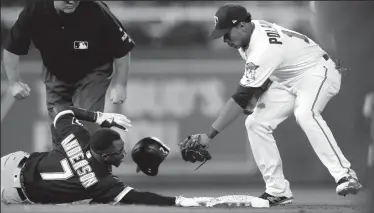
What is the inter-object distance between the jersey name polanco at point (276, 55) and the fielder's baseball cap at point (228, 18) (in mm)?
147

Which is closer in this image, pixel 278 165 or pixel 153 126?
pixel 278 165

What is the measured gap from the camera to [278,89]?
201 inches

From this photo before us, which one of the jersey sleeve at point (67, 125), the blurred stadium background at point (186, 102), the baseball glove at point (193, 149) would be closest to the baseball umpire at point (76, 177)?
the jersey sleeve at point (67, 125)

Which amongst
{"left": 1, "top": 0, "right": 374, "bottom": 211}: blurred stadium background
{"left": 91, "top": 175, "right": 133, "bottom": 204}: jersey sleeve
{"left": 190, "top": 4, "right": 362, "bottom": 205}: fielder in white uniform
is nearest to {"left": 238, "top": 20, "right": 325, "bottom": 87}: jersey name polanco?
{"left": 190, "top": 4, "right": 362, "bottom": 205}: fielder in white uniform

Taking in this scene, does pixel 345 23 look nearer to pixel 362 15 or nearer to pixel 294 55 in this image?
pixel 362 15

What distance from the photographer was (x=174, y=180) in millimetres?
7094

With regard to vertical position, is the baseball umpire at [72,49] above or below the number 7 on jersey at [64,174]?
above

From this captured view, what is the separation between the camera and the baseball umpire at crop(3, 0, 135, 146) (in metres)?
5.32

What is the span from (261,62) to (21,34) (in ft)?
5.48

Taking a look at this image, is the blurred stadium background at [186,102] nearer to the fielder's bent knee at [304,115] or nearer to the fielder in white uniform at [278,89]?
the fielder in white uniform at [278,89]

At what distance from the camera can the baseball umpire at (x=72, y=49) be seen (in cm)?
532

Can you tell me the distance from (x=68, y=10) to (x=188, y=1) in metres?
1.87

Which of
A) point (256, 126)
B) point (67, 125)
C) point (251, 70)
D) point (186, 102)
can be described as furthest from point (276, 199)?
point (186, 102)

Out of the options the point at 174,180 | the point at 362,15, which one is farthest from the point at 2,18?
the point at 362,15
